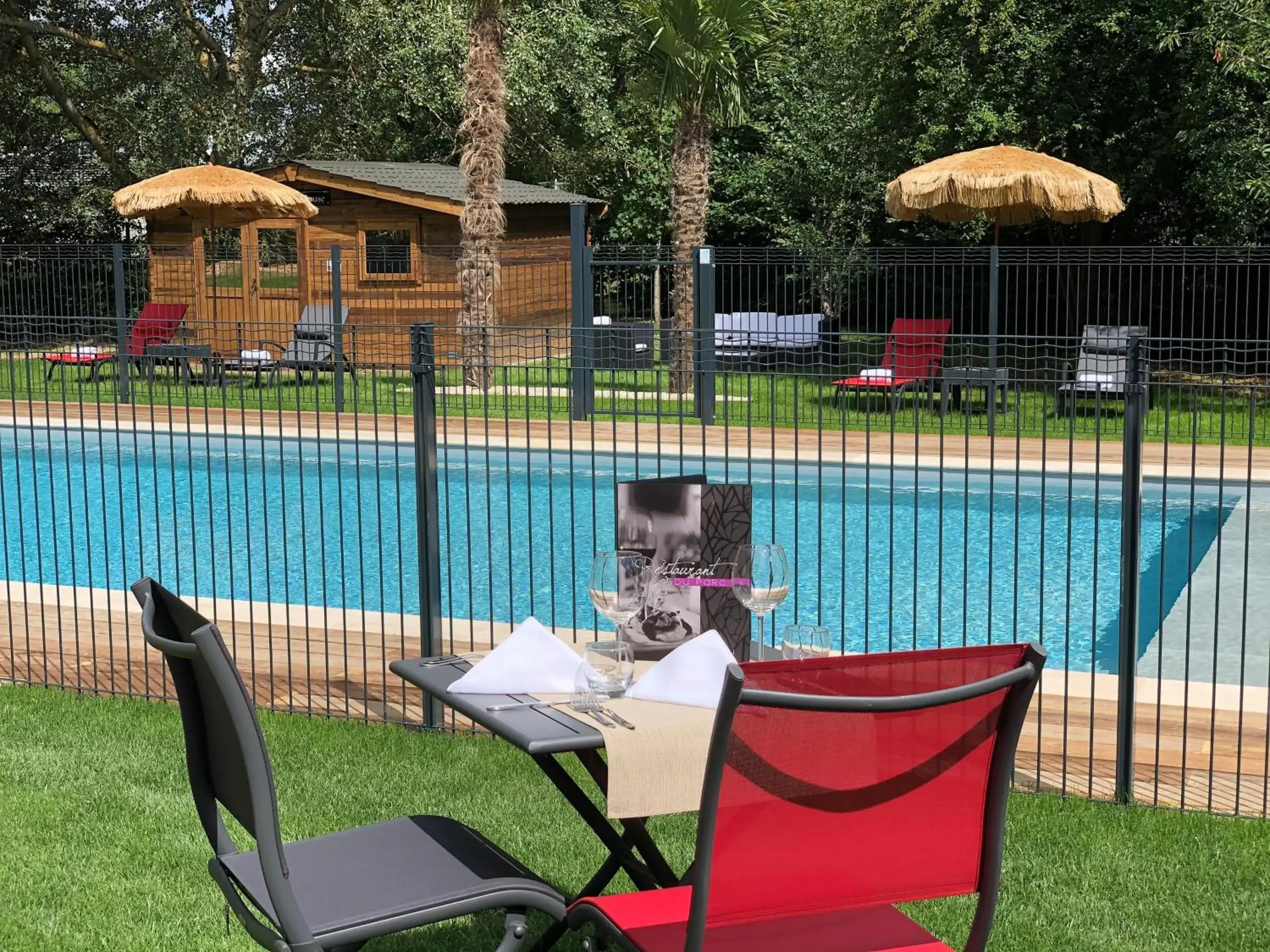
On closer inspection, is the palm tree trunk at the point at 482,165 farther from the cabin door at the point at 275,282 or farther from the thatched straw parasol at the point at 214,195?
the cabin door at the point at 275,282

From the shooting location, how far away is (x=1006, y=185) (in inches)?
580

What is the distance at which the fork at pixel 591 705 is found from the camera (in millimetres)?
3150

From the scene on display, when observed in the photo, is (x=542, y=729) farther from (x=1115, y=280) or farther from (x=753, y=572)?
(x=1115, y=280)

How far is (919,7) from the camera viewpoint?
58.8ft

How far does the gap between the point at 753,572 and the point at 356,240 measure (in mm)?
18510

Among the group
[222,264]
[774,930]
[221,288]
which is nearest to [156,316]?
[221,288]

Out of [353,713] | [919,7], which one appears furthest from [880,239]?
[353,713]

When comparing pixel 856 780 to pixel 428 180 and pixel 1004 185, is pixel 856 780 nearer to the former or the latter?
pixel 1004 185

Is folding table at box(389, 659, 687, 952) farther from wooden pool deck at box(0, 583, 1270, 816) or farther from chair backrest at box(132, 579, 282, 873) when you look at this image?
wooden pool deck at box(0, 583, 1270, 816)

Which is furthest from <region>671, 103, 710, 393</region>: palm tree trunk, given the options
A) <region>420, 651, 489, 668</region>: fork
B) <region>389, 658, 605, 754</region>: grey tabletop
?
<region>389, 658, 605, 754</region>: grey tabletop

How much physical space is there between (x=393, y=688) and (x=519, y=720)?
3.26 m

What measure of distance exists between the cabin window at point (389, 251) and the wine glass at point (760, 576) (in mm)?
17689

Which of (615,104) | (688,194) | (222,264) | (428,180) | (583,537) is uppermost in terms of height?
(615,104)

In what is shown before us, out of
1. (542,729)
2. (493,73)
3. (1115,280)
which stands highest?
(493,73)
